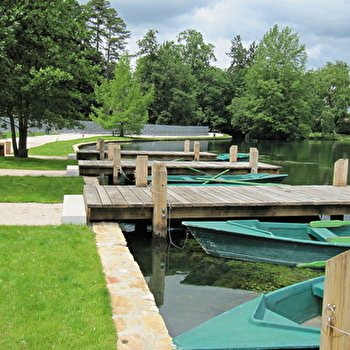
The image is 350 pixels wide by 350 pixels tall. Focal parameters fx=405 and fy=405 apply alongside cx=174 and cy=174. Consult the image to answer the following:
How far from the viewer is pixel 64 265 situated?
19.4 feet

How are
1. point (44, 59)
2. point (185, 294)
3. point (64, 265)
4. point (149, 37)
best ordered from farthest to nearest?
point (149, 37)
point (44, 59)
point (185, 294)
point (64, 265)

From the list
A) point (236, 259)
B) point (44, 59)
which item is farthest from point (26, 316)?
point (44, 59)

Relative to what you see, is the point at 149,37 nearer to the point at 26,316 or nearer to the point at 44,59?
the point at 44,59

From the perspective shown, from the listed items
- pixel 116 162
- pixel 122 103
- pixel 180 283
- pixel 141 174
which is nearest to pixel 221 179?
pixel 141 174

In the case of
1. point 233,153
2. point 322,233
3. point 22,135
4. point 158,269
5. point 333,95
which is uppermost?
point 333,95

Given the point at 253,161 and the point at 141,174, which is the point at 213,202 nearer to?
the point at 141,174

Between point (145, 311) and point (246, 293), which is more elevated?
point (145, 311)

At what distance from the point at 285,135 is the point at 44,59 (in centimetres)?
5145

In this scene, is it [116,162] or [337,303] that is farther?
[116,162]

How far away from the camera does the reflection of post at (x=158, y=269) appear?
6.54m

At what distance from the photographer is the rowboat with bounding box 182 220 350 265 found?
7578mm

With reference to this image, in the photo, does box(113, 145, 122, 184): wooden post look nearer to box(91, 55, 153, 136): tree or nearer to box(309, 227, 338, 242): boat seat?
box(309, 227, 338, 242): boat seat

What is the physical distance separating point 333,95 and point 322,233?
75.3 meters

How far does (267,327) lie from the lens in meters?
3.98
